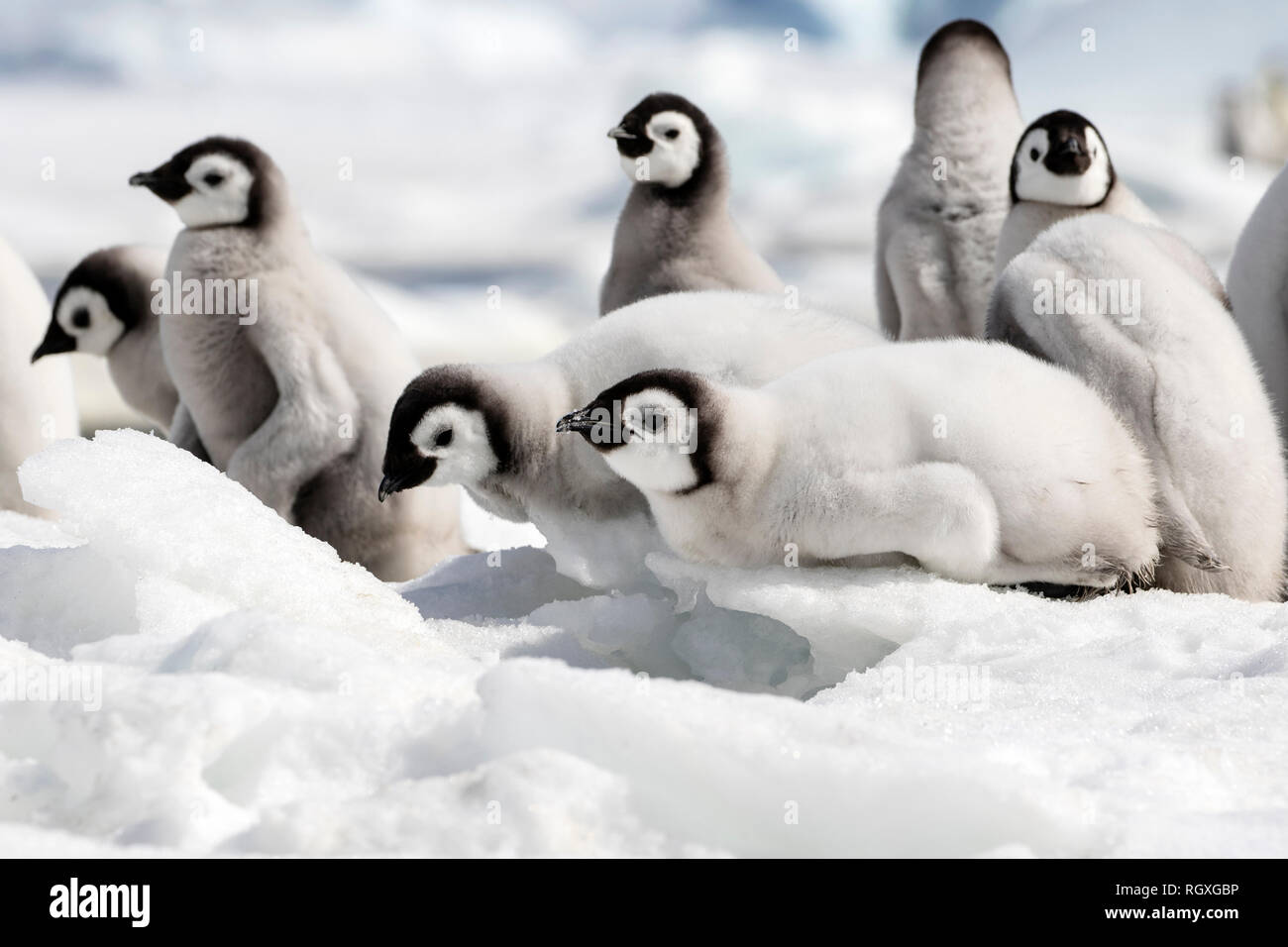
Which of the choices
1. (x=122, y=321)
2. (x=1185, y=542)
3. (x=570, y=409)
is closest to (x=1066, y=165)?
(x=1185, y=542)

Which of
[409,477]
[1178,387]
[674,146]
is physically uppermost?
[674,146]

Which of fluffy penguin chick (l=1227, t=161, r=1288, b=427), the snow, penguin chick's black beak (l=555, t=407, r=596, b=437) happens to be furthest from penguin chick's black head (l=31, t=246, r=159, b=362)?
fluffy penguin chick (l=1227, t=161, r=1288, b=427)

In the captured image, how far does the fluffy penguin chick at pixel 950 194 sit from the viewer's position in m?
4.66

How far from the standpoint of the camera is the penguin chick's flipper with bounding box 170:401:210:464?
430 cm

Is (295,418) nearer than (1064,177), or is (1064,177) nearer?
(1064,177)

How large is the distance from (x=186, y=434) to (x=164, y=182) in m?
0.74

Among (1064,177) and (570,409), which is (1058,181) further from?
(570,409)

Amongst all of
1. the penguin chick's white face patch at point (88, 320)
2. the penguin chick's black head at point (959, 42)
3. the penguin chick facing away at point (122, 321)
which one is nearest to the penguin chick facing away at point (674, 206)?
the penguin chick's black head at point (959, 42)

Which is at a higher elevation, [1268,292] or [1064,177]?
[1064,177]

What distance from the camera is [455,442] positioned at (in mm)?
2828

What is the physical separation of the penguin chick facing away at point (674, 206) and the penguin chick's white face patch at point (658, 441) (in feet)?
6.85

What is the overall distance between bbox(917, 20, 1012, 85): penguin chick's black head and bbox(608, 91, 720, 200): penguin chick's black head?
3.41 ft

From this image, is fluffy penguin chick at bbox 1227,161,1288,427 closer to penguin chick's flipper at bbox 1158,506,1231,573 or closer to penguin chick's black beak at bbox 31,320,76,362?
penguin chick's flipper at bbox 1158,506,1231,573

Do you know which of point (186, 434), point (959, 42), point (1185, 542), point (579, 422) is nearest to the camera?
point (579, 422)
